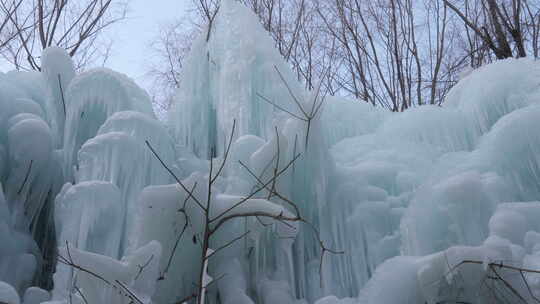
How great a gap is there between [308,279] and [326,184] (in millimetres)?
704

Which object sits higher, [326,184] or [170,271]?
[326,184]

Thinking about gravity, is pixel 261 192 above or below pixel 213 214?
above

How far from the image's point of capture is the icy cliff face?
100 inches

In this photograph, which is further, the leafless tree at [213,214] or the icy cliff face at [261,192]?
the icy cliff face at [261,192]

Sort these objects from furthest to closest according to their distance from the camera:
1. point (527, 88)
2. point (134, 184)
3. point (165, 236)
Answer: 1. point (527, 88)
2. point (134, 184)
3. point (165, 236)

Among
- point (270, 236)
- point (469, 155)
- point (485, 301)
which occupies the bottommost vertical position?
point (485, 301)

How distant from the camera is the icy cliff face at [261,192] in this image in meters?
2.55

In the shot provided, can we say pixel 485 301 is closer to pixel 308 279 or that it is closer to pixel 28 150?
pixel 308 279

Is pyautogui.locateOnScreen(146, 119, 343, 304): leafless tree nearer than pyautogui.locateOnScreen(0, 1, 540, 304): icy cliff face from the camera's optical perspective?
Yes

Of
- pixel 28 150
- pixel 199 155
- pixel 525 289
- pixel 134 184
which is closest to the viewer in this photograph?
pixel 525 289

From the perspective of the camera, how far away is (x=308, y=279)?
126 inches

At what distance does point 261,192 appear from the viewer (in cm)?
322

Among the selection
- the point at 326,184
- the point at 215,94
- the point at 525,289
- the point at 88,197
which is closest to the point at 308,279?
the point at 326,184

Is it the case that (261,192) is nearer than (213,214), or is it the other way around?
(213,214)
